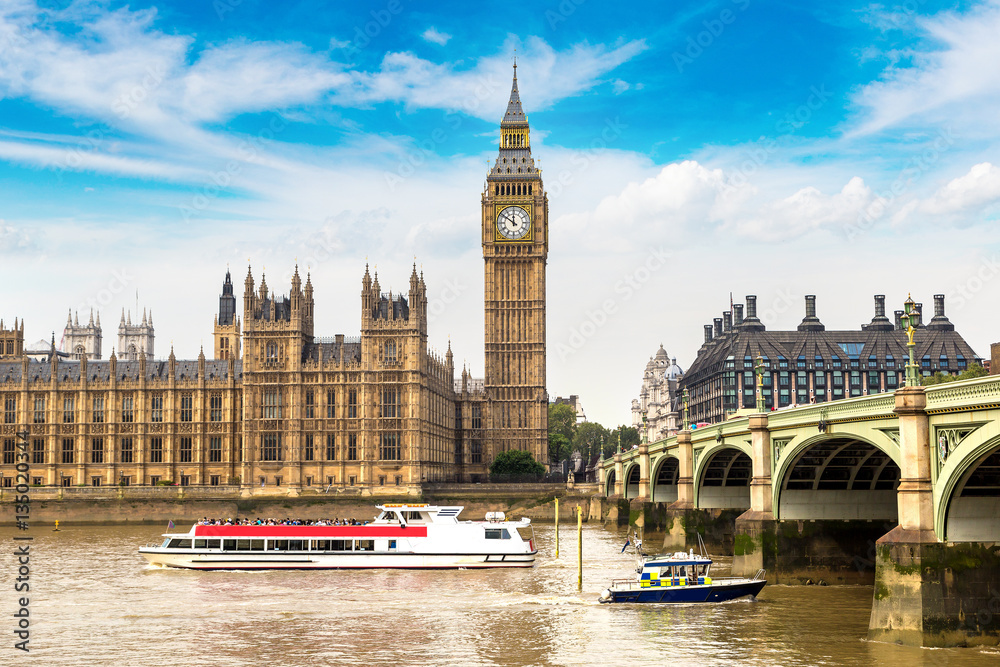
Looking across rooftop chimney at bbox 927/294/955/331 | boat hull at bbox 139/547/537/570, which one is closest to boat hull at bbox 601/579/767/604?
boat hull at bbox 139/547/537/570

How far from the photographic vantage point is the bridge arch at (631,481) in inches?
4464

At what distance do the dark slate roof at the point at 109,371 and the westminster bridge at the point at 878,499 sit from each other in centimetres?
6921

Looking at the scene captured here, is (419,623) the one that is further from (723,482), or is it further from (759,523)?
(723,482)

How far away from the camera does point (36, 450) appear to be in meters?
134

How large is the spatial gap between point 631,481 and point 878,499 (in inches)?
2418

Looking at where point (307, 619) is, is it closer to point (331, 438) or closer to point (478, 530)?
point (478, 530)

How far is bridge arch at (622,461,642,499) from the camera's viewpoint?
372 ft

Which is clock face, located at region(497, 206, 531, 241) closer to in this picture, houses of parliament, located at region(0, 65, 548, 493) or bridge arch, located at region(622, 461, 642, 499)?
houses of parliament, located at region(0, 65, 548, 493)

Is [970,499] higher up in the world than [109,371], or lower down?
lower down

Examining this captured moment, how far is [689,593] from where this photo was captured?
51.0 m

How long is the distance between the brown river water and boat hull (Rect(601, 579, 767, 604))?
0.57m

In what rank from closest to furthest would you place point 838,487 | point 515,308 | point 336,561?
point 838,487 → point 336,561 → point 515,308

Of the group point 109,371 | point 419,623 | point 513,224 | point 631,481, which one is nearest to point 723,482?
point 419,623

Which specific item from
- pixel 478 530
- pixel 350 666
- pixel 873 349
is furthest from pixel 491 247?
pixel 350 666
